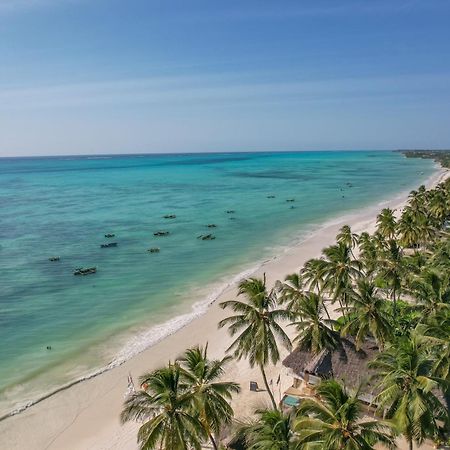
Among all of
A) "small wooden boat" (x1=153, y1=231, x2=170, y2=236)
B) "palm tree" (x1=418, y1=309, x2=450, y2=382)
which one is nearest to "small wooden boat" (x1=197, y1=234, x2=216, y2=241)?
"small wooden boat" (x1=153, y1=231, x2=170, y2=236)

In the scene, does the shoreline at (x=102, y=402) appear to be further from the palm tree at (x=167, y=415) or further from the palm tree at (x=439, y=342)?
the palm tree at (x=439, y=342)

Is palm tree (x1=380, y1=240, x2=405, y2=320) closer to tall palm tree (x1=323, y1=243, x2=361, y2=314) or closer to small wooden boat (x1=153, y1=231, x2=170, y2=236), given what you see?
tall palm tree (x1=323, y1=243, x2=361, y2=314)

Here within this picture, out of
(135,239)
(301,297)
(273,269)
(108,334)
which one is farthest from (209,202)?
(301,297)

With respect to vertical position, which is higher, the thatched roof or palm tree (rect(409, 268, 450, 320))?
palm tree (rect(409, 268, 450, 320))

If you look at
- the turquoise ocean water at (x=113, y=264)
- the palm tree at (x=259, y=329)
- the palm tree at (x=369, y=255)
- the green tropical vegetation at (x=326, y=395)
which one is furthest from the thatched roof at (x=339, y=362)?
the turquoise ocean water at (x=113, y=264)

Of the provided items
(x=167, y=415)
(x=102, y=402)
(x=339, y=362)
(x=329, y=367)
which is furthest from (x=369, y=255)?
(x=167, y=415)
